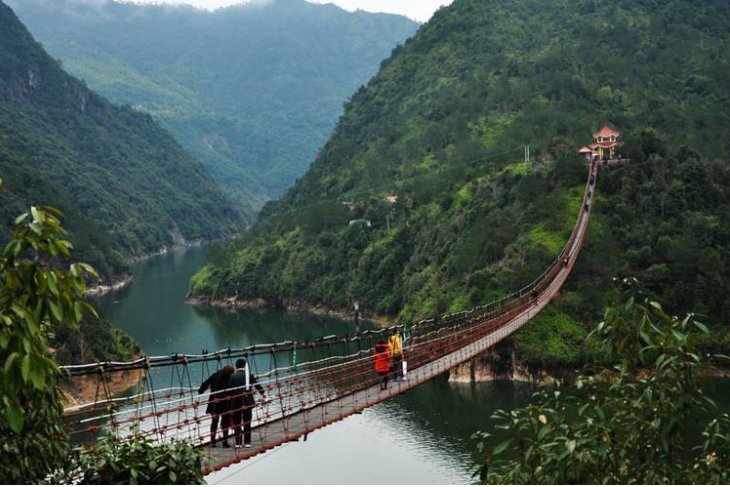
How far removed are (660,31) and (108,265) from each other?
99.3ft

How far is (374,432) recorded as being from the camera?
18.8m

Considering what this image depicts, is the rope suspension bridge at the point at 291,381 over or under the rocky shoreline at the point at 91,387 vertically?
over

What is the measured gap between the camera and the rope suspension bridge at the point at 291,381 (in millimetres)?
6457

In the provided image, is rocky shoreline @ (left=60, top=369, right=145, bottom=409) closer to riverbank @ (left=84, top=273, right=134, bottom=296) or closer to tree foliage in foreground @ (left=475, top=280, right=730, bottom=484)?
tree foliage in foreground @ (left=475, top=280, right=730, bottom=484)

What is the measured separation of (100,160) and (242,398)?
A: 270ft

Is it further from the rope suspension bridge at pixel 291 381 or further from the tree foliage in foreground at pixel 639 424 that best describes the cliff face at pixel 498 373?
the tree foliage in foreground at pixel 639 424

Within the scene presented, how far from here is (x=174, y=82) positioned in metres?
189

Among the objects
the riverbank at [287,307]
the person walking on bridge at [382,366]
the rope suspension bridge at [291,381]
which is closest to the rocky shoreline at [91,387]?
the rope suspension bridge at [291,381]

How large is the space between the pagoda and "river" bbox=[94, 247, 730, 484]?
31.0 ft

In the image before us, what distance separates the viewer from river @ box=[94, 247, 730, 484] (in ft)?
51.6

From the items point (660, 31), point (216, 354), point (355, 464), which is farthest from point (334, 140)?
point (216, 354)

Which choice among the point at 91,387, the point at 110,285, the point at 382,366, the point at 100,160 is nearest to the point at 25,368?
the point at 382,366

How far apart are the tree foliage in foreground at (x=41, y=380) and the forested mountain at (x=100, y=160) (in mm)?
51409

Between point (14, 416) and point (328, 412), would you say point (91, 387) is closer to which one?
point (328, 412)
